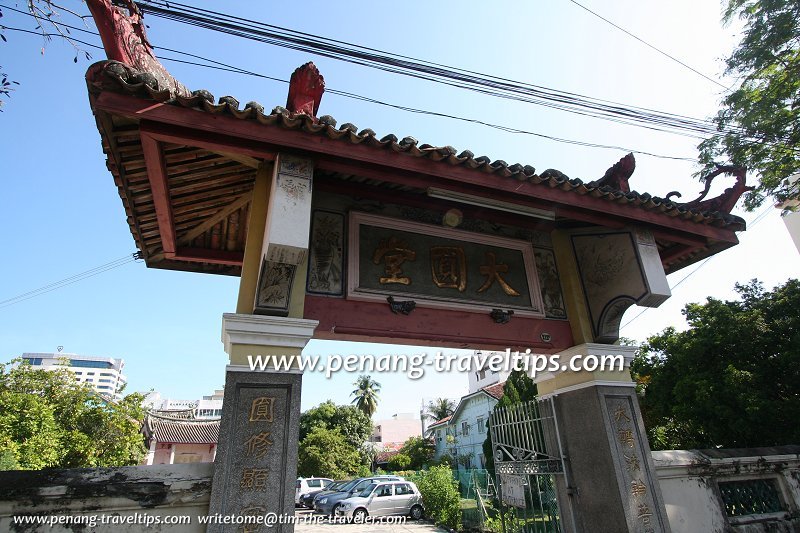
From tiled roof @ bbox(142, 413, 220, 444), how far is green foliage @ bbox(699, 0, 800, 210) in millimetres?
26233

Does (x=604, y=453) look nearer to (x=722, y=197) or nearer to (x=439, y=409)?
(x=722, y=197)

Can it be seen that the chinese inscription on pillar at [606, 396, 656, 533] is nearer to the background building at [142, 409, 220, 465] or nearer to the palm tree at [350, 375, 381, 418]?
the background building at [142, 409, 220, 465]

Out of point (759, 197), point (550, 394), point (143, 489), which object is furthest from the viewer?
point (759, 197)

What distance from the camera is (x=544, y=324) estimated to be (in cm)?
478

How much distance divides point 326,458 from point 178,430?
889 centimetres

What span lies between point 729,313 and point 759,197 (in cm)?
539

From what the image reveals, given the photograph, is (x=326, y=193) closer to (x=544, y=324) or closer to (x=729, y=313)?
(x=544, y=324)

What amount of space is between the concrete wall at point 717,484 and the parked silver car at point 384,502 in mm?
12078

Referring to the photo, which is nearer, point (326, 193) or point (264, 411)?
point (264, 411)

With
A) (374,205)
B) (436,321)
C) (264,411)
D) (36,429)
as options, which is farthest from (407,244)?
(36,429)

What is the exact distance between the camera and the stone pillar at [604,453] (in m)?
4.12

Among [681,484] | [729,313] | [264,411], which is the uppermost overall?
[729,313]

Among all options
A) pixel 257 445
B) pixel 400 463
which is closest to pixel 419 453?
pixel 400 463

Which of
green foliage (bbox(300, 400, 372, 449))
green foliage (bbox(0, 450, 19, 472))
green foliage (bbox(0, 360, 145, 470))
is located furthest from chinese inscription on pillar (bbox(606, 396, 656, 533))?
green foliage (bbox(300, 400, 372, 449))
